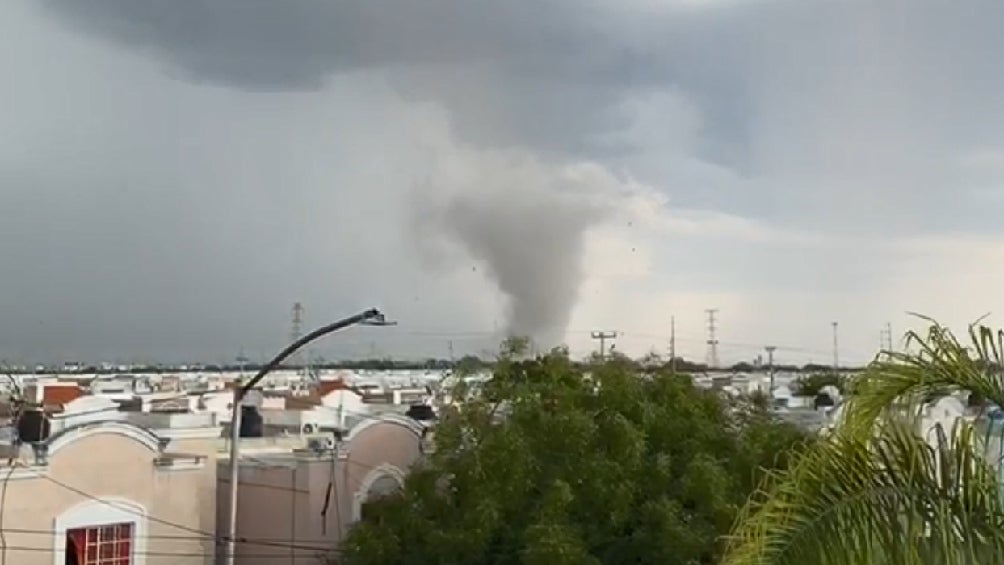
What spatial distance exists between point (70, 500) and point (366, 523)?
4260mm

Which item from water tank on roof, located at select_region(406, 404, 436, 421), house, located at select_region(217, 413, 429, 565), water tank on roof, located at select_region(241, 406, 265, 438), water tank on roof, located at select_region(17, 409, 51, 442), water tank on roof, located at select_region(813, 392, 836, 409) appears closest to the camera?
water tank on roof, located at select_region(17, 409, 51, 442)

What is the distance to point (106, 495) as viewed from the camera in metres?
15.2

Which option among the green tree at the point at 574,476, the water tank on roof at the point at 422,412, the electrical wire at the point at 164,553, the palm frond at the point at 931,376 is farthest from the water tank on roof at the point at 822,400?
the palm frond at the point at 931,376

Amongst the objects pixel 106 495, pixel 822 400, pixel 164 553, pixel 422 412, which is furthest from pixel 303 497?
pixel 822 400

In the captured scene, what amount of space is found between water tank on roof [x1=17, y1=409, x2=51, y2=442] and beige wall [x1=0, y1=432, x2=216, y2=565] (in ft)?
4.66

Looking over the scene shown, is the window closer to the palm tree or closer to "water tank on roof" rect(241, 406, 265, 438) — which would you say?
"water tank on roof" rect(241, 406, 265, 438)

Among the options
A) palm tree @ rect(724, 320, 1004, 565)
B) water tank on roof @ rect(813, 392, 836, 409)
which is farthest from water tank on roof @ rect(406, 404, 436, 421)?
palm tree @ rect(724, 320, 1004, 565)

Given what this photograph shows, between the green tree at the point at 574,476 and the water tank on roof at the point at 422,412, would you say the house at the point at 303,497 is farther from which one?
the water tank on roof at the point at 422,412

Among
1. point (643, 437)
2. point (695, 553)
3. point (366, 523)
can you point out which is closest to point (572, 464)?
point (643, 437)

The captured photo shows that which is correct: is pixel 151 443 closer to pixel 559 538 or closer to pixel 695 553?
pixel 559 538

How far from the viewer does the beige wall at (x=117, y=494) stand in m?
14.4

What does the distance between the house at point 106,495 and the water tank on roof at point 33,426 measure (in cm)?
1

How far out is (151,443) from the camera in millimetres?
15617

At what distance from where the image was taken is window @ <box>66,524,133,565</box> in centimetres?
1498
